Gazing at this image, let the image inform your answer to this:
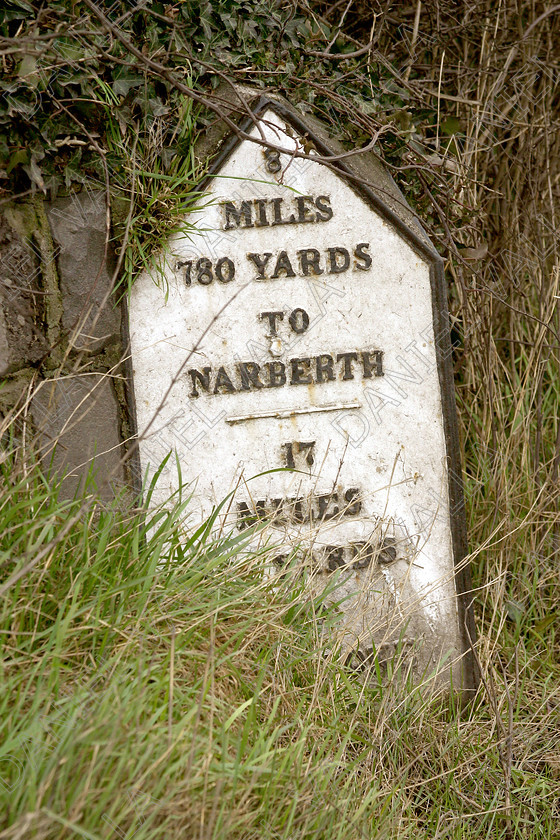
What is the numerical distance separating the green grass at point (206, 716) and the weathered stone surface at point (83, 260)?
0.50 metres

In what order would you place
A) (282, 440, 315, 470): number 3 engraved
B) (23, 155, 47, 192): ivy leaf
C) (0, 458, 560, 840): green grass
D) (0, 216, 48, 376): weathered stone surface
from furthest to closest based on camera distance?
(282, 440, 315, 470): number 3 engraved → (0, 216, 48, 376): weathered stone surface → (23, 155, 47, 192): ivy leaf → (0, 458, 560, 840): green grass

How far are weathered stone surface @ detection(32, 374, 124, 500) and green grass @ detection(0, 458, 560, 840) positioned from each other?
0.67 ft

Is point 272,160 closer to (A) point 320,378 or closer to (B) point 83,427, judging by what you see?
(A) point 320,378

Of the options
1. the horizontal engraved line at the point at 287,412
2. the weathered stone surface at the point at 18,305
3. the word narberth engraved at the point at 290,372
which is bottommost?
the horizontal engraved line at the point at 287,412

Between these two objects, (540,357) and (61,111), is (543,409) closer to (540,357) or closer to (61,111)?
(540,357)

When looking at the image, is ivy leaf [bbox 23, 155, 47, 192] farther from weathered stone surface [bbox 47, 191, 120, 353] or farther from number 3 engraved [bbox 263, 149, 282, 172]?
number 3 engraved [bbox 263, 149, 282, 172]

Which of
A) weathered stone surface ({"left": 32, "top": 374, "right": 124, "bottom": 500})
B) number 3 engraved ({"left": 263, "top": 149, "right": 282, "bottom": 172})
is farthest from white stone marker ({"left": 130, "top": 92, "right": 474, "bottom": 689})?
weathered stone surface ({"left": 32, "top": 374, "right": 124, "bottom": 500})

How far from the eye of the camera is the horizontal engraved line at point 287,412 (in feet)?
7.32

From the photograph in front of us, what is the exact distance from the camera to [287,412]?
2.24 m

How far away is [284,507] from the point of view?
7.15 ft

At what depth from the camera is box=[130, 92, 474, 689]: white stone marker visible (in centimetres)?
217

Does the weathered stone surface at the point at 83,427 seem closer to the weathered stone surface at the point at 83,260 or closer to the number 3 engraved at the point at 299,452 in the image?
the weathered stone surface at the point at 83,260

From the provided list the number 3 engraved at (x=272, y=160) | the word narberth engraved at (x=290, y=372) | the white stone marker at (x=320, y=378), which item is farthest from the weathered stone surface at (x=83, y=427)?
the number 3 engraved at (x=272, y=160)

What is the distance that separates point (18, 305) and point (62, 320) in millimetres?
126
